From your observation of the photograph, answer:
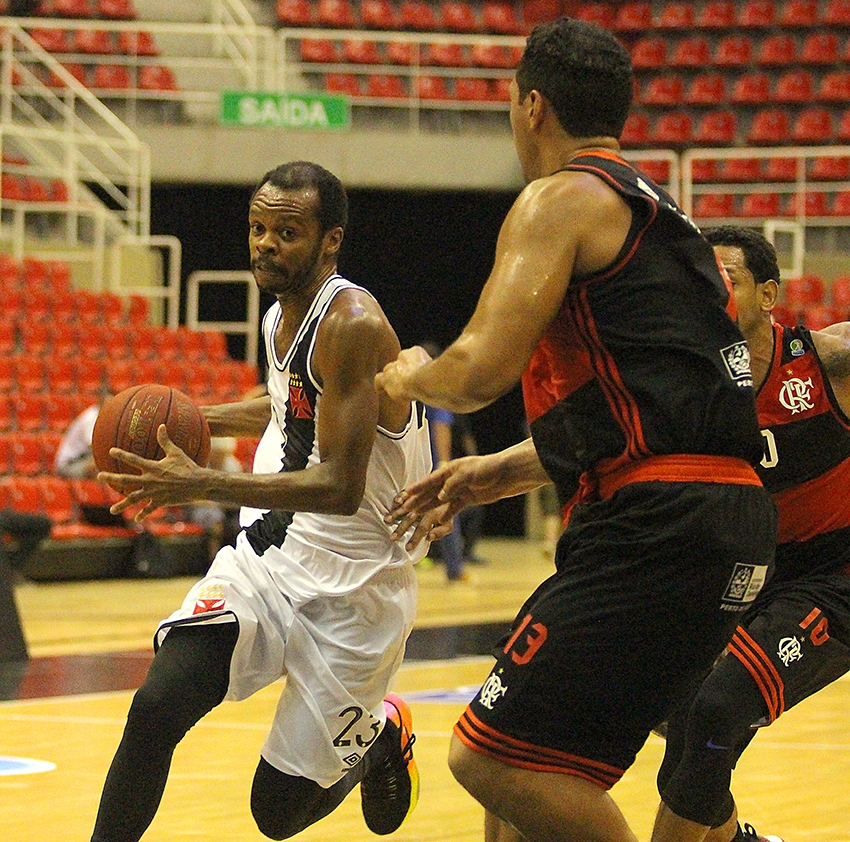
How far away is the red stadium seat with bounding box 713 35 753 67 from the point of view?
757 inches

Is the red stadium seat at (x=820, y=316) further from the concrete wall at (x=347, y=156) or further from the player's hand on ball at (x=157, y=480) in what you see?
the player's hand on ball at (x=157, y=480)

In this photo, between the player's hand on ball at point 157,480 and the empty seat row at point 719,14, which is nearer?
the player's hand on ball at point 157,480

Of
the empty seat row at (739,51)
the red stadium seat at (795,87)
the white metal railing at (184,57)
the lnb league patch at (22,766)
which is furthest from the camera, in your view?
the empty seat row at (739,51)

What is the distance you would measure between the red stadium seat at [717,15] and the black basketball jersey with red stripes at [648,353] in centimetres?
1720

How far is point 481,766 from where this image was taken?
2.90 m

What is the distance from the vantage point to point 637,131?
19.1 m

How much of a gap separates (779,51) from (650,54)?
1.50 meters

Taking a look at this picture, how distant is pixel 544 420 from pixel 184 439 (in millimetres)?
1343

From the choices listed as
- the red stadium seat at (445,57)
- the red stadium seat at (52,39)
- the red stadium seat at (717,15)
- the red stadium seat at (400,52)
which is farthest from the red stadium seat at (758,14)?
the red stadium seat at (52,39)

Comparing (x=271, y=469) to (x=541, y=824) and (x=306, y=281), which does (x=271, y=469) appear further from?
(x=541, y=824)

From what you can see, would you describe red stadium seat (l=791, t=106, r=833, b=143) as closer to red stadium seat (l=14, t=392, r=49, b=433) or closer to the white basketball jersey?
red stadium seat (l=14, t=392, r=49, b=433)

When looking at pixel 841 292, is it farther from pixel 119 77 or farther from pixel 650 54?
pixel 119 77

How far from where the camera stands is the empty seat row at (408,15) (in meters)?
19.3

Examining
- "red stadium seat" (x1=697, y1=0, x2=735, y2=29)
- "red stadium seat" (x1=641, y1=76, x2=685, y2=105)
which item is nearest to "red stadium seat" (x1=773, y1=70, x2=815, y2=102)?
"red stadium seat" (x1=697, y1=0, x2=735, y2=29)
